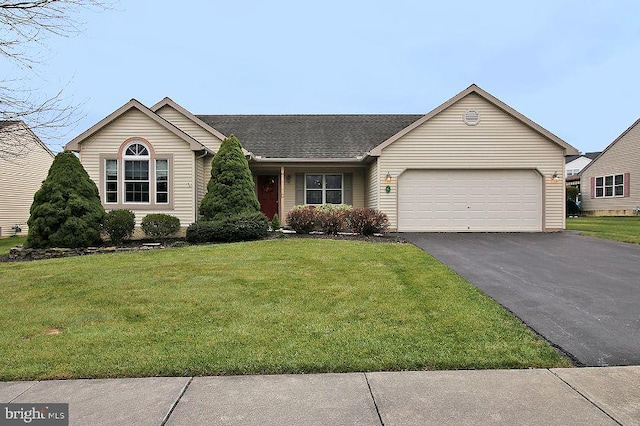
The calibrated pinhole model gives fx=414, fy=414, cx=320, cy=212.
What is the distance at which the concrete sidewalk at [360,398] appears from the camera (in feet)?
10.3

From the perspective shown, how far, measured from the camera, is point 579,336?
4.86 m

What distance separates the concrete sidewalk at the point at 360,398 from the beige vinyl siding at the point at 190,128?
44.1ft

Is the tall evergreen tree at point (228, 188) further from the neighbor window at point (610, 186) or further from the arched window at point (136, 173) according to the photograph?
the neighbor window at point (610, 186)

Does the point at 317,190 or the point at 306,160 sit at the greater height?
the point at 306,160

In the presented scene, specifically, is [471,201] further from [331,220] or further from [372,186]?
[331,220]

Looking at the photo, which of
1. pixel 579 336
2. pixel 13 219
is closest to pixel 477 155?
pixel 579 336

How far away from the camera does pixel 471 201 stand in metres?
15.5

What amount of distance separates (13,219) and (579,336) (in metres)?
26.9

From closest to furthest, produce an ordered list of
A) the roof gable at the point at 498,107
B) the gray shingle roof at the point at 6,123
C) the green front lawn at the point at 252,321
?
the green front lawn at the point at 252,321, the gray shingle roof at the point at 6,123, the roof gable at the point at 498,107

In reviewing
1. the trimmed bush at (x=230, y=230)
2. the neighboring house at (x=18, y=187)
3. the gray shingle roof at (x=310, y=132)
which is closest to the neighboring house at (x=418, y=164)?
the gray shingle roof at (x=310, y=132)

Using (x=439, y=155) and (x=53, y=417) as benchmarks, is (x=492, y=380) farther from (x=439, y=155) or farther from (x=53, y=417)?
(x=439, y=155)

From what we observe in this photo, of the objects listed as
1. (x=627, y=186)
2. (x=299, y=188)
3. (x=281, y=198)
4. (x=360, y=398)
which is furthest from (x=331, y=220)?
(x=627, y=186)
